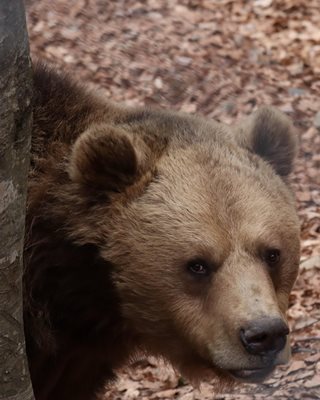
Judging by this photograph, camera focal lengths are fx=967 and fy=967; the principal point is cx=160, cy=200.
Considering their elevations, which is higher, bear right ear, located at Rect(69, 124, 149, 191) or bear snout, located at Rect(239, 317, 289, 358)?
bear right ear, located at Rect(69, 124, 149, 191)

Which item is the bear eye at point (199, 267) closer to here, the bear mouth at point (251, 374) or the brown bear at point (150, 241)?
the brown bear at point (150, 241)

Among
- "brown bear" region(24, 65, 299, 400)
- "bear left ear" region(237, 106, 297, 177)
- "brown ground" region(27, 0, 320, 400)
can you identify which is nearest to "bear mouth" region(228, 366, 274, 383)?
"brown bear" region(24, 65, 299, 400)

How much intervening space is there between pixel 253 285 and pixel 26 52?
1.73m

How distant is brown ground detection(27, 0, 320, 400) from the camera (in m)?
10.4

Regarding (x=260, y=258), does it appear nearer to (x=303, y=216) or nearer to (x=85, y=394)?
(x=85, y=394)

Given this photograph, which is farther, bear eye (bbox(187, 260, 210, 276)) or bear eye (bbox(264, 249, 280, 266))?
bear eye (bbox(264, 249, 280, 266))

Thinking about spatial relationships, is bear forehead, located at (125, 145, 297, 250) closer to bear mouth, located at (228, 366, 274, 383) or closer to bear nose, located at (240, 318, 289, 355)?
bear nose, located at (240, 318, 289, 355)

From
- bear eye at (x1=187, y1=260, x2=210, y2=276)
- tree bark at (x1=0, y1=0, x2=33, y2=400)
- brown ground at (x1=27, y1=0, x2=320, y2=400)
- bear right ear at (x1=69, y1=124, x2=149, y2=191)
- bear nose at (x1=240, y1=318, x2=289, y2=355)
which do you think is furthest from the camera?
brown ground at (x1=27, y1=0, x2=320, y2=400)

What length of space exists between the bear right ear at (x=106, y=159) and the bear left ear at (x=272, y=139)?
794 millimetres

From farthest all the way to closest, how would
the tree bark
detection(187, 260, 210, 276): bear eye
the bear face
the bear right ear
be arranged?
the bear right ear, detection(187, 260, 210, 276): bear eye, the bear face, the tree bark

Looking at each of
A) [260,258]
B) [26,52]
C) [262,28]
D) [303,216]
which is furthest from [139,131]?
[262,28]

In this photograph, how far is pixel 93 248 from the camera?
17.0ft

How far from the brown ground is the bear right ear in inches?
164

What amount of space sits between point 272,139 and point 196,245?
1093mm
